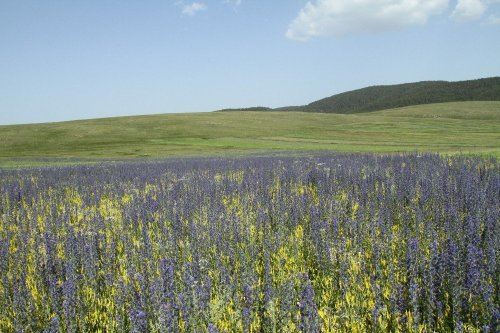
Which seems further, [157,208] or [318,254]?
[157,208]

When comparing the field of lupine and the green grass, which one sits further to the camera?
the green grass

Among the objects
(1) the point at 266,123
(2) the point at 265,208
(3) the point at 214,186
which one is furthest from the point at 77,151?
(2) the point at 265,208

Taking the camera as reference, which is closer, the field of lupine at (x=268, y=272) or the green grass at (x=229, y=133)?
the field of lupine at (x=268, y=272)

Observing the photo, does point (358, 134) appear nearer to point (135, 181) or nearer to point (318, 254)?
point (135, 181)

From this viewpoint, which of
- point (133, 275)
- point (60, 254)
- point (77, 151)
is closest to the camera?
point (133, 275)

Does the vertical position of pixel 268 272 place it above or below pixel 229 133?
below

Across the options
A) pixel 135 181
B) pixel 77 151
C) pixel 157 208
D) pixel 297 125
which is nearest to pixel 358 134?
pixel 297 125

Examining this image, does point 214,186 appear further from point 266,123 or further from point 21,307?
point 266,123

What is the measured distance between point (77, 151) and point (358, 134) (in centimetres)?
4167

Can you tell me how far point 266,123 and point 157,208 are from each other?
69.9 meters

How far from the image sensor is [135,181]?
14477mm

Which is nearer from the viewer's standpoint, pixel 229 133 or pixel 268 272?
pixel 268 272

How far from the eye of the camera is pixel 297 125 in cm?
7725

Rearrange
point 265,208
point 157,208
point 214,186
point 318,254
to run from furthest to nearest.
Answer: point 214,186 → point 157,208 → point 265,208 → point 318,254
